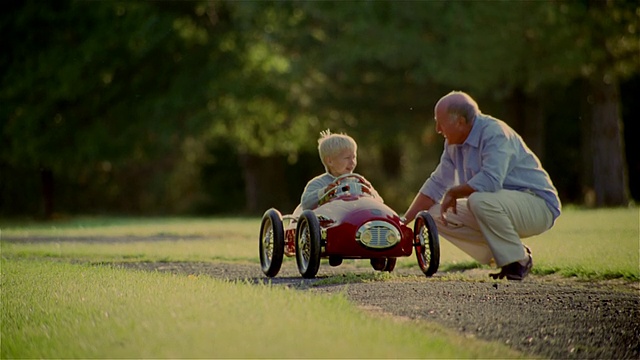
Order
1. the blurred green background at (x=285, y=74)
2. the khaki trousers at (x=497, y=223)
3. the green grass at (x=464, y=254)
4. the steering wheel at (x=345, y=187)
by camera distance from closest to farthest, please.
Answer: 1. the khaki trousers at (x=497, y=223)
2. the steering wheel at (x=345, y=187)
3. the green grass at (x=464, y=254)
4. the blurred green background at (x=285, y=74)

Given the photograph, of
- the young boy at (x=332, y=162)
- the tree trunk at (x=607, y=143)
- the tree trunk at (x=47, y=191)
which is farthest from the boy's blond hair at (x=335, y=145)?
the tree trunk at (x=47, y=191)

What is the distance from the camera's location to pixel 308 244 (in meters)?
9.43

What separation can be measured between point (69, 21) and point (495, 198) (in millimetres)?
22429

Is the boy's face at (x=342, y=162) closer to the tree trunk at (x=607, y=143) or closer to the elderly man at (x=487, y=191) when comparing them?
the elderly man at (x=487, y=191)

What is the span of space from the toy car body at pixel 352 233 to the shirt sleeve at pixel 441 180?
80 centimetres

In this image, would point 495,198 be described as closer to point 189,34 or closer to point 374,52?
point 374,52

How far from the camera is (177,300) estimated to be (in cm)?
719

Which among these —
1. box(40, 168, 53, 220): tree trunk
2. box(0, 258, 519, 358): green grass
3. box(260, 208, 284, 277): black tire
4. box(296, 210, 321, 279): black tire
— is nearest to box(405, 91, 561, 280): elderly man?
box(296, 210, 321, 279): black tire

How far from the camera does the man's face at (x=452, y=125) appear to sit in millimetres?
9836

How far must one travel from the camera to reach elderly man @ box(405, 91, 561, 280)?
31.3ft

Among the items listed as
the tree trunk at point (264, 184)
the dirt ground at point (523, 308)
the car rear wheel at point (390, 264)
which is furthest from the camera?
the tree trunk at point (264, 184)

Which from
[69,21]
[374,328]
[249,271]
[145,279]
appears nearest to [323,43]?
[69,21]

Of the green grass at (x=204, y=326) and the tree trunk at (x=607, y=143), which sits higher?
the tree trunk at (x=607, y=143)

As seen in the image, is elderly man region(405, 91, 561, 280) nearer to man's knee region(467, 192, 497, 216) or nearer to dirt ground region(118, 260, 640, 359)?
man's knee region(467, 192, 497, 216)
